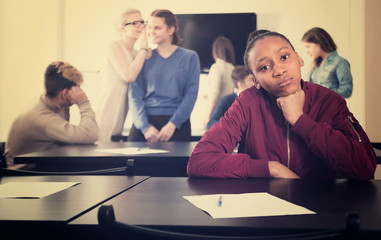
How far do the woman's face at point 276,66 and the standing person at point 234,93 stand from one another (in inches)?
73.3

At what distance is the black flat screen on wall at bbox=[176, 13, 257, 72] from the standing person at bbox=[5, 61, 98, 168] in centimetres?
200

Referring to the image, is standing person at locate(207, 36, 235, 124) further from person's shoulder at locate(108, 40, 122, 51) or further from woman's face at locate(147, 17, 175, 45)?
person's shoulder at locate(108, 40, 122, 51)

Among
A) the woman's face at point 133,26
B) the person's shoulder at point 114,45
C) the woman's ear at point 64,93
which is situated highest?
the woman's face at point 133,26

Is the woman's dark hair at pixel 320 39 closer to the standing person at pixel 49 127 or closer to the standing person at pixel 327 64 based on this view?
the standing person at pixel 327 64

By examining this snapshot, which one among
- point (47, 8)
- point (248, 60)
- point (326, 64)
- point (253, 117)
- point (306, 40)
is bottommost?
point (253, 117)

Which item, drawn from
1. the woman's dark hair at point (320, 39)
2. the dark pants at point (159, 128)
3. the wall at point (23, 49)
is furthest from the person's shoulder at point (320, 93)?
the wall at point (23, 49)

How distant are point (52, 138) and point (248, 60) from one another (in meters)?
1.55

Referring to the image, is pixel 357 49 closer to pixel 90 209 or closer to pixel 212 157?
pixel 212 157

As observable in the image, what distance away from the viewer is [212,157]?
1.42 m

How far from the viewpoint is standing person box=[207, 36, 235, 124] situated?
14.5 ft

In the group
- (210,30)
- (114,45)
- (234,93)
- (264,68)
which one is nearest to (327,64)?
(234,93)

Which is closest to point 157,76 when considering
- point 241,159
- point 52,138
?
point 52,138

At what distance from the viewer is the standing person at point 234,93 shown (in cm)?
360

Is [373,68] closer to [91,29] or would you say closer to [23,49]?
[91,29]
